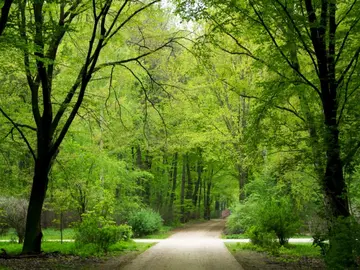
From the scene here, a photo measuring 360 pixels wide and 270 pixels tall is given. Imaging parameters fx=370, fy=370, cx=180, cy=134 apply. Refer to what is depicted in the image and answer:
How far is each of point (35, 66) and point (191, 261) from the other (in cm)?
800

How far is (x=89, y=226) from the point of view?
13500 millimetres

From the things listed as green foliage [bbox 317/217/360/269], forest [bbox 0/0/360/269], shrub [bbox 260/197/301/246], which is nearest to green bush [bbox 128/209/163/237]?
forest [bbox 0/0/360/269]

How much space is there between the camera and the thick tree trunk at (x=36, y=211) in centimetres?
1222

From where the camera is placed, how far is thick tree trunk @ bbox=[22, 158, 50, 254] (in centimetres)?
1222

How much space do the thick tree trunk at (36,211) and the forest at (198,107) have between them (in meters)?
0.03

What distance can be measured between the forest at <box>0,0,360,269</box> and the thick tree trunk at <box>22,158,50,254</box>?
0.03m

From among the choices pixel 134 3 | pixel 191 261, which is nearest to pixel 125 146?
pixel 134 3

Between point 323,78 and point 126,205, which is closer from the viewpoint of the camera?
point 323,78

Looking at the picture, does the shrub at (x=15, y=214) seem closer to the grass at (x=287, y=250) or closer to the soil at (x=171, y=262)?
the soil at (x=171, y=262)

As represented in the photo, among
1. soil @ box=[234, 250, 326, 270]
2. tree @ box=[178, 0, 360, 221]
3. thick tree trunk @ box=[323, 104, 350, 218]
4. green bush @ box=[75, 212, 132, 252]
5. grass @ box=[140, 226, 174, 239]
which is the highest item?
tree @ box=[178, 0, 360, 221]

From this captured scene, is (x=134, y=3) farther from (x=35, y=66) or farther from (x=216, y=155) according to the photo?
(x=216, y=155)

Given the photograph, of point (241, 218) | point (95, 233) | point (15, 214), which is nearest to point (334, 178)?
point (95, 233)

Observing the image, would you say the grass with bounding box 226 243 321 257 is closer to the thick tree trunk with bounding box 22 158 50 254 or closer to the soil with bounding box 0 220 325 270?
the soil with bounding box 0 220 325 270

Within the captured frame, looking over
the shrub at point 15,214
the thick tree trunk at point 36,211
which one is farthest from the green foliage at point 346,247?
the shrub at point 15,214
